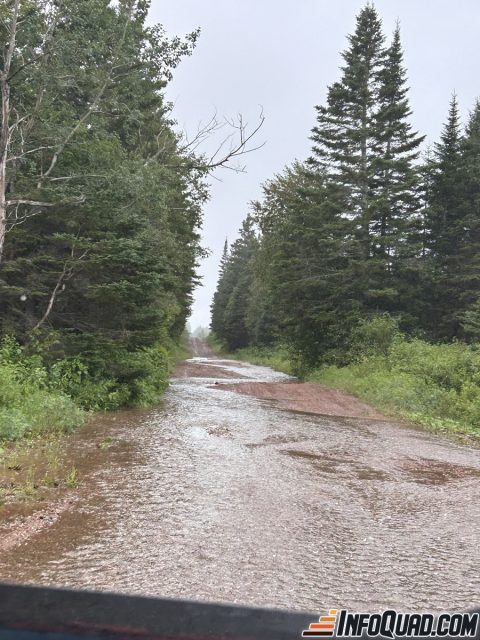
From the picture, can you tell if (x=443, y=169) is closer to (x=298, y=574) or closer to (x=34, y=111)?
(x=34, y=111)

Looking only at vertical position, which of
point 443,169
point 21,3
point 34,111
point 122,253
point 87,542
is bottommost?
point 87,542

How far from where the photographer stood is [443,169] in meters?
32.3

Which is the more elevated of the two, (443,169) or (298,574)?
(443,169)

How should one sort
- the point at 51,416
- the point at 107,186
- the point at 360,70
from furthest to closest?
the point at 360,70, the point at 107,186, the point at 51,416

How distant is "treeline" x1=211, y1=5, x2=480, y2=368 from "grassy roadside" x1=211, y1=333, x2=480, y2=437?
210 centimetres

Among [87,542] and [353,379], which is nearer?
[87,542]

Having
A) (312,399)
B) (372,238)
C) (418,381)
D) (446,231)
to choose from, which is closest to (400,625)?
(312,399)

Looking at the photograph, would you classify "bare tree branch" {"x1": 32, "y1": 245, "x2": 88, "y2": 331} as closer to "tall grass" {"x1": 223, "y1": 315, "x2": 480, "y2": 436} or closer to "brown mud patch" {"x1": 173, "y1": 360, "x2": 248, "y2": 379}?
"tall grass" {"x1": 223, "y1": 315, "x2": 480, "y2": 436}

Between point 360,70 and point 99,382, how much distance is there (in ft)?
78.0

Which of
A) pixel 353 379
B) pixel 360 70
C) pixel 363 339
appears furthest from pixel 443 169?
pixel 353 379

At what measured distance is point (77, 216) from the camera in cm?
1362

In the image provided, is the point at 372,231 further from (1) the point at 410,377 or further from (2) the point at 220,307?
(2) the point at 220,307

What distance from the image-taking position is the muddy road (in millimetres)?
4344

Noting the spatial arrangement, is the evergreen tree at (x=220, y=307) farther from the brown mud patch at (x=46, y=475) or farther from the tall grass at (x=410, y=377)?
the brown mud patch at (x=46, y=475)
